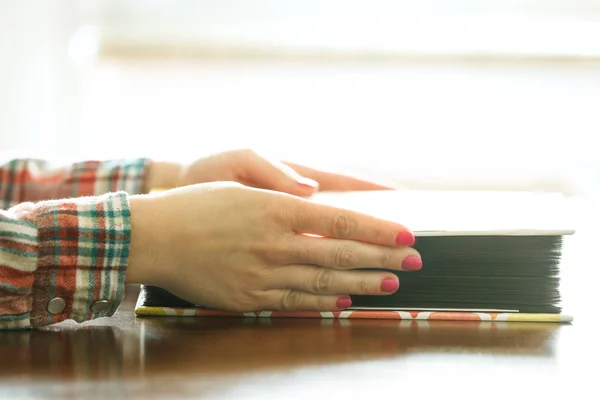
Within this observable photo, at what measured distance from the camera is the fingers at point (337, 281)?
2.17 feet

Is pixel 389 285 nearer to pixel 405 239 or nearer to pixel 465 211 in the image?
pixel 405 239

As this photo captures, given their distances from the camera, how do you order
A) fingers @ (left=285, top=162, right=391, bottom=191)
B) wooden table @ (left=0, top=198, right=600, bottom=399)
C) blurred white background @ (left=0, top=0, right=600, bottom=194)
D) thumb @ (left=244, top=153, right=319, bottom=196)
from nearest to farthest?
wooden table @ (left=0, top=198, right=600, bottom=399) → thumb @ (left=244, top=153, right=319, bottom=196) → fingers @ (left=285, top=162, right=391, bottom=191) → blurred white background @ (left=0, top=0, right=600, bottom=194)

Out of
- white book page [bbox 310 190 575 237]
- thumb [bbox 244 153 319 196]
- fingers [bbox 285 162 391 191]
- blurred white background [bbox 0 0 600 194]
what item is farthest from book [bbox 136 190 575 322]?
blurred white background [bbox 0 0 600 194]

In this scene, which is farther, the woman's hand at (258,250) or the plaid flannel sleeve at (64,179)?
the plaid flannel sleeve at (64,179)

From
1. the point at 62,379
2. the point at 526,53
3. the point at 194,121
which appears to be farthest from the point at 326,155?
the point at 62,379

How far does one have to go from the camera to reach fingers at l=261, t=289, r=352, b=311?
0.67 metres

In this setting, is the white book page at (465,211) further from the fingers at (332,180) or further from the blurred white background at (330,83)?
the blurred white background at (330,83)

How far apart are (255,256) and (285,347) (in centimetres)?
11

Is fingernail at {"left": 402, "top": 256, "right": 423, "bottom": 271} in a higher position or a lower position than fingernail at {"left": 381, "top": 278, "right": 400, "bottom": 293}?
higher

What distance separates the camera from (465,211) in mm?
767

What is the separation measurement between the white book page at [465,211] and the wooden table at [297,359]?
79mm

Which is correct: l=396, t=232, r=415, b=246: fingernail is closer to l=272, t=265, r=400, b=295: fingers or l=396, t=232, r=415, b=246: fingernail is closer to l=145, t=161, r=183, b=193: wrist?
l=272, t=265, r=400, b=295: fingers

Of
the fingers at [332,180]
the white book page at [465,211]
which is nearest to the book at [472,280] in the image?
the white book page at [465,211]

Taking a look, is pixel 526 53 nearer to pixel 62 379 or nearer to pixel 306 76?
pixel 306 76
